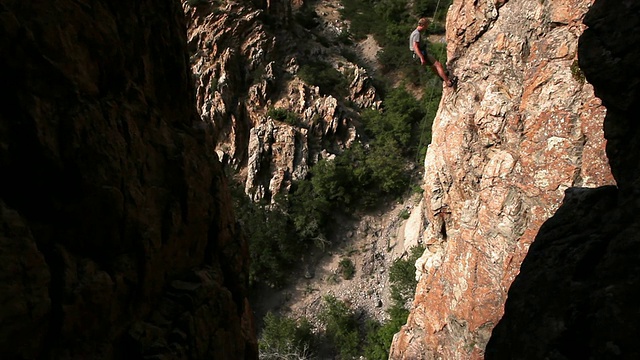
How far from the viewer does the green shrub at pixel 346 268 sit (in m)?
22.7

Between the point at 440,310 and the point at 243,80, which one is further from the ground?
the point at 243,80

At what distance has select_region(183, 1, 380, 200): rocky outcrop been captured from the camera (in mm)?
26547

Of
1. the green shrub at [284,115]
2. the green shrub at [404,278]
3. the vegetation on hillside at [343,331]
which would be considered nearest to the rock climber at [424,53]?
the green shrub at [404,278]

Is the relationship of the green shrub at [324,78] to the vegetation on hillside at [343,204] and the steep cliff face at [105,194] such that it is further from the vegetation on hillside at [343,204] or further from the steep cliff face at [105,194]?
the steep cliff face at [105,194]

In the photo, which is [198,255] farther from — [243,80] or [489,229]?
[243,80]

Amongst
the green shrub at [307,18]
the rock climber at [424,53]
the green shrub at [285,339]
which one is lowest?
the green shrub at [285,339]

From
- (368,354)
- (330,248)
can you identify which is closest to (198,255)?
(368,354)

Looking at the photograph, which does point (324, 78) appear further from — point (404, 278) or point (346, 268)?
point (404, 278)

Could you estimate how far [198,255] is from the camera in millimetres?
5895

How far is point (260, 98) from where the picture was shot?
1119 inches

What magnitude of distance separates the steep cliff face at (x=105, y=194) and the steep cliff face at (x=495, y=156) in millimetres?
6000

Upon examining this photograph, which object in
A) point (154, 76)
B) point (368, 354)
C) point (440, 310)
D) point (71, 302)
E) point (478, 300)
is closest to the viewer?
point (71, 302)

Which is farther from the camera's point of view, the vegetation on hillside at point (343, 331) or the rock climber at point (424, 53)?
the vegetation on hillside at point (343, 331)

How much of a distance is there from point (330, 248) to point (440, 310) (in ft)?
47.6
